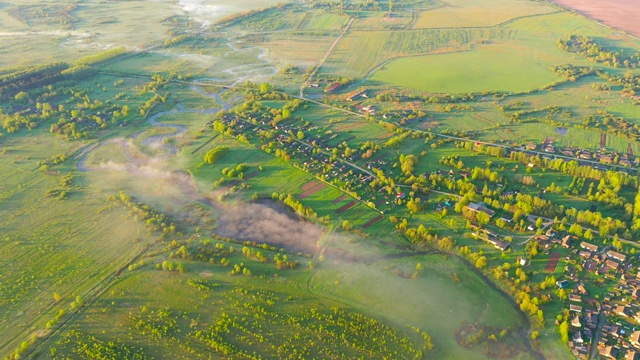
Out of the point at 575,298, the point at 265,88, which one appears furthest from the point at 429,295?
the point at 265,88

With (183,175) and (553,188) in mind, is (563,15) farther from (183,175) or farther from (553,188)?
(183,175)

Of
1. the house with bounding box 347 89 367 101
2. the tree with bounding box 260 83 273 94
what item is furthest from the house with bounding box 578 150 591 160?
the tree with bounding box 260 83 273 94

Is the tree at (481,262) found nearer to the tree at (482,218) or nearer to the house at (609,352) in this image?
the tree at (482,218)

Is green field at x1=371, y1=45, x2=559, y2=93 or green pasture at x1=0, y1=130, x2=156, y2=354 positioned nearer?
green pasture at x1=0, y1=130, x2=156, y2=354

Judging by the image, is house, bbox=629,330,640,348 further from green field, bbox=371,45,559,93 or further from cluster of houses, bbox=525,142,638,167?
green field, bbox=371,45,559,93

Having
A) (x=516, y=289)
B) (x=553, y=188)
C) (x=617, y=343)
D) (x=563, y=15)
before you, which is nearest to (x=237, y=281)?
(x=516, y=289)

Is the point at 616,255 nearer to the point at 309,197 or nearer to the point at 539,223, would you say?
the point at 539,223
